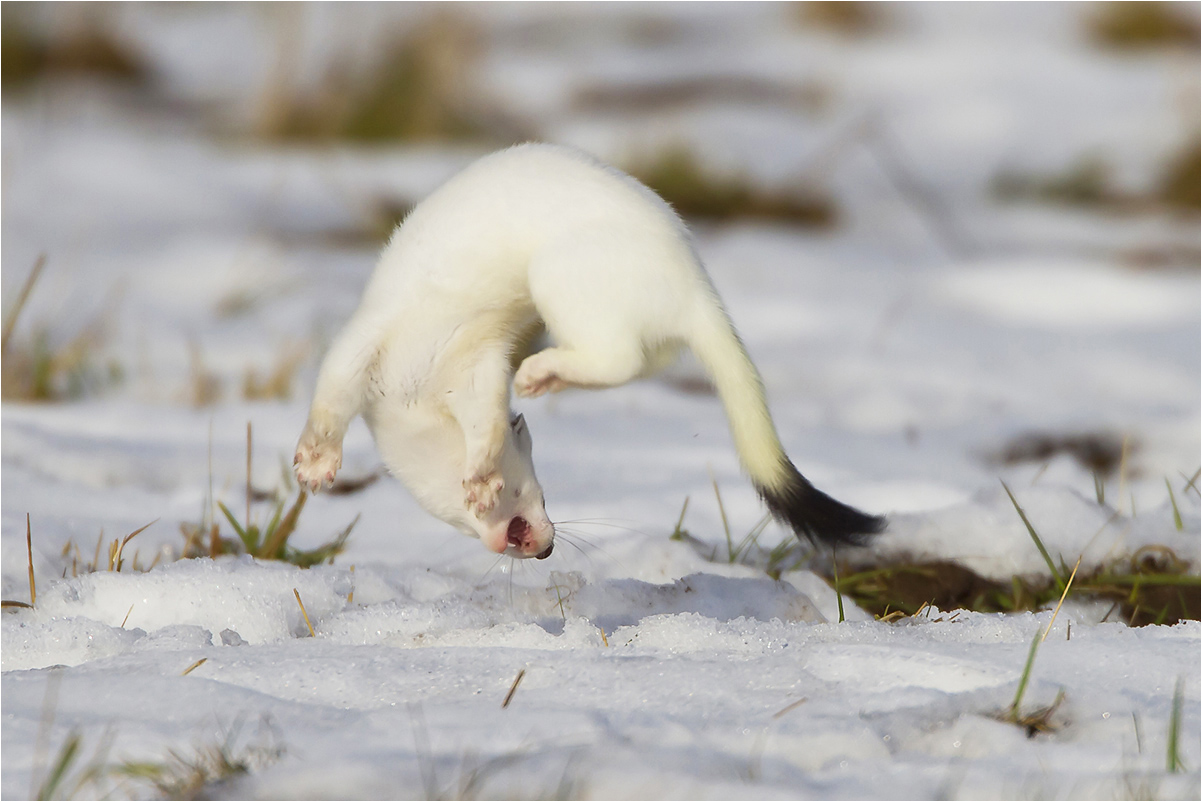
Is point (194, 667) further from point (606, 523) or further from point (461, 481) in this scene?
point (606, 523)

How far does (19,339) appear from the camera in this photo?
14.3 ft

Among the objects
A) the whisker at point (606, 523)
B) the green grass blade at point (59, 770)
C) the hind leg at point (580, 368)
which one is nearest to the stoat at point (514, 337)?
the hind leg at point (580, 368)

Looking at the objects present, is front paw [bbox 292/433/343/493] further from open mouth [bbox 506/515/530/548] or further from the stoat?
open mouth [bbox 506/515/530/548]

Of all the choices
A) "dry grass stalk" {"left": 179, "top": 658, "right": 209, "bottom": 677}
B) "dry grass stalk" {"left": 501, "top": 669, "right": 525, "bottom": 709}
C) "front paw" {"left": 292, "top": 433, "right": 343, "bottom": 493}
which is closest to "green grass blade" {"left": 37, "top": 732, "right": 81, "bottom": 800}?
"dry grass stalk" {"left": 179, "top": 658, "right": 209, "bottom": 677}

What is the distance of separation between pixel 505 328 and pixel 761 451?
50 cm

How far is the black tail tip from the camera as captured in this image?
1834 mm

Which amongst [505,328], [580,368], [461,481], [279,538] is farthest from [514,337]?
[279,538]

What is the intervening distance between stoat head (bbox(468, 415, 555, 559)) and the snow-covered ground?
0.11 m

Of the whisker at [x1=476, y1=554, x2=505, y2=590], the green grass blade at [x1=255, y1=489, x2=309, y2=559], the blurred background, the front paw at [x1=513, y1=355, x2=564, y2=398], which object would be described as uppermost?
the front paw at [x1=513, y1=355, x2=564, y2=398]

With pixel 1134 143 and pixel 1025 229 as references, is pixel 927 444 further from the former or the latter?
pixel 1134 143

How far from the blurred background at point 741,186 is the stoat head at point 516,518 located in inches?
45.2

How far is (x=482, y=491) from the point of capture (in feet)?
6.56

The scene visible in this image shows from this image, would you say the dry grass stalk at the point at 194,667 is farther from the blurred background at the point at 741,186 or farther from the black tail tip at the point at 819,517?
the blurred background at the point at 741,186

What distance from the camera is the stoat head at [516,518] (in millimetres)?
2068
